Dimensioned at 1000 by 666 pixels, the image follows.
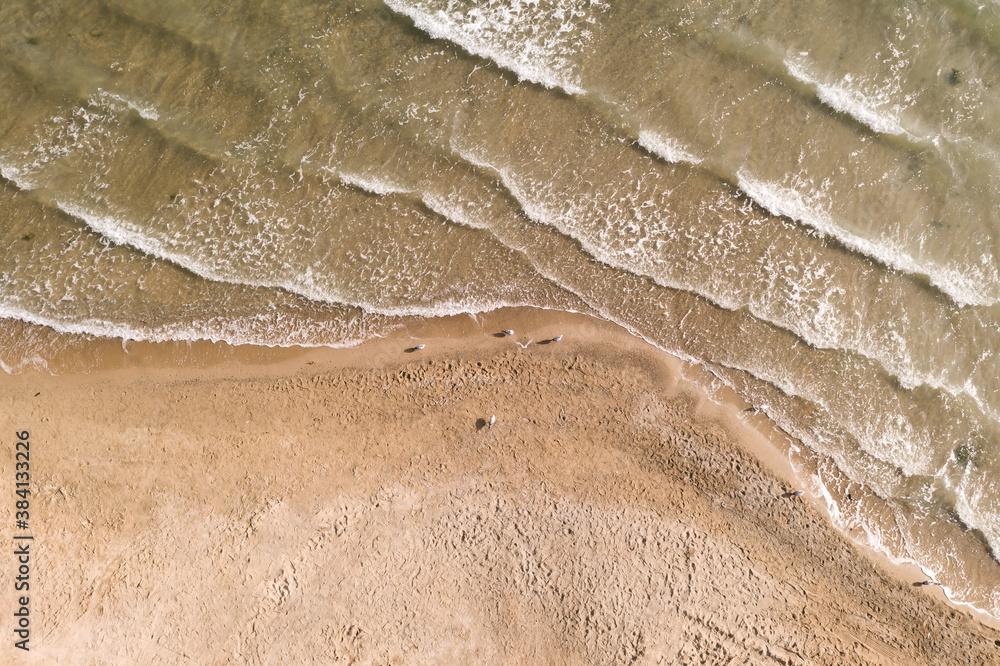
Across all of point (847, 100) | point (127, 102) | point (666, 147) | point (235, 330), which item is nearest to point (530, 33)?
point (666, 147)

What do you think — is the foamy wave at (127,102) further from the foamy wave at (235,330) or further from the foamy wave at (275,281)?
the foamy wave at (235,330)

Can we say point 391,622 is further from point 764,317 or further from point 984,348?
point 984,348

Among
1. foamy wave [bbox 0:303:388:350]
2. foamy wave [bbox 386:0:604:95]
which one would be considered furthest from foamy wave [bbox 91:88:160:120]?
foamy wave [bbox 386:0:604:95]

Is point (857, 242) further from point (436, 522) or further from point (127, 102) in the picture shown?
point (127, 102)

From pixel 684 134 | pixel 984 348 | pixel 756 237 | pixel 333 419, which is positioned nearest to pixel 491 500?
pixel 333 419

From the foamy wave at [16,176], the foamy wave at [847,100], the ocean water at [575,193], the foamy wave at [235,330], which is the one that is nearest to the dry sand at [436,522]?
the foamy wave at [235,330]
